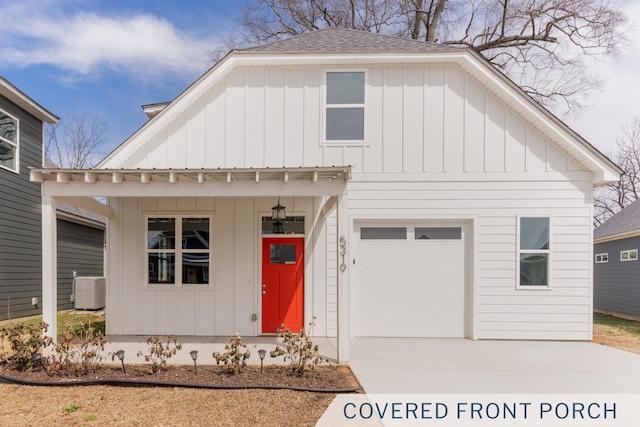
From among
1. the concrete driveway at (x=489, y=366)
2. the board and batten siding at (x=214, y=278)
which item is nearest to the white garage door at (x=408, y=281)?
the concrete driveway at (x=489, y=366)

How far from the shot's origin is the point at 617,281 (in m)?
13.4

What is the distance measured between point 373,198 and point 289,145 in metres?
1.88

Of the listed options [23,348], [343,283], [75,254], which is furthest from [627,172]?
[23,348]

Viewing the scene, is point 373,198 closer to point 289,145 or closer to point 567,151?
point 289,145

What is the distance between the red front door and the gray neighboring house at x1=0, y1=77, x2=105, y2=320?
641 cm

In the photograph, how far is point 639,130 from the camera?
2495cm

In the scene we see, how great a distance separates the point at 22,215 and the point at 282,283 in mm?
7684

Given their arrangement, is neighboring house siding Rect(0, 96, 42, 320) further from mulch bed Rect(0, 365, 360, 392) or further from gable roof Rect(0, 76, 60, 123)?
mulch bed Rect(0, 365, 360, 392)

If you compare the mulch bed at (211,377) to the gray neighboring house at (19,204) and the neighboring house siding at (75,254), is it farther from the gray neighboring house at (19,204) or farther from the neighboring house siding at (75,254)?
the neighboring house siding at (75,254)

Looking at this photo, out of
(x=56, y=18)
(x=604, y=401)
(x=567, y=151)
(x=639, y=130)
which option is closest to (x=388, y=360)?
(x=604, y=401)

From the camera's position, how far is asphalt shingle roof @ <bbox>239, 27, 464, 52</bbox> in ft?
24.7

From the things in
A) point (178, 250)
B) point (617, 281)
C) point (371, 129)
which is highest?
point (371, 129)

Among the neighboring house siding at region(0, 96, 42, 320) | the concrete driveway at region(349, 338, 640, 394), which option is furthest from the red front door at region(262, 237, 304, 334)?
the neighboring house siding at region(0, 96, 42, 320)

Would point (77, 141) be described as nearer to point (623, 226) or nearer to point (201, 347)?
point (201, 347)
